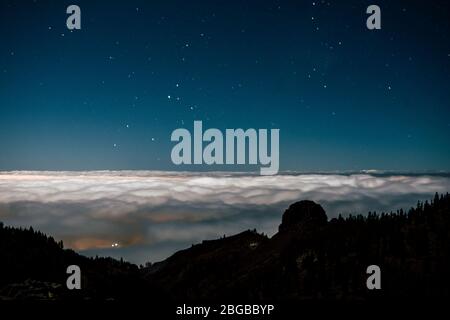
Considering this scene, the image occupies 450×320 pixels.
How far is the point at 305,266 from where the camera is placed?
66.5 m

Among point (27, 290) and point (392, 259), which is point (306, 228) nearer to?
A: point (392, 259)

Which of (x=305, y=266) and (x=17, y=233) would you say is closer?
(x=17, y=233)

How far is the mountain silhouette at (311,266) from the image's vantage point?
31.3 metres

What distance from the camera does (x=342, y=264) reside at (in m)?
56.6

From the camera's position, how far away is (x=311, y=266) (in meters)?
65.3

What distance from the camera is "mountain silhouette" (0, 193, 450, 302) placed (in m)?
31.3

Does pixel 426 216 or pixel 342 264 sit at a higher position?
pixel 426 216
